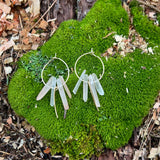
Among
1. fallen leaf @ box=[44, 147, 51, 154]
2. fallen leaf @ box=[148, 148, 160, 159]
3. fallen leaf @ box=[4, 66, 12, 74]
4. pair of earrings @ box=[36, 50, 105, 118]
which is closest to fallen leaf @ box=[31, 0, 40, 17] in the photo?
fallen leaf @ box=[4, 66, 12, 74]

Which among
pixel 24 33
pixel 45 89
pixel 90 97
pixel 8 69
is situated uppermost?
pixel 24 33

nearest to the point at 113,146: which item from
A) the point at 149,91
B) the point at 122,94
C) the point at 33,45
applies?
the point at 122,94

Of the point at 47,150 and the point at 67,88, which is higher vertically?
the point at 67,88

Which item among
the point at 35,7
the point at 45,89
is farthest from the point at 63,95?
the point at 35,7

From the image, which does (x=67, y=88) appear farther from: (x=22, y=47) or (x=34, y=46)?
(x=22, y=47)

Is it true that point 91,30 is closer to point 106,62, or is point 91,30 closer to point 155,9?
point 106,62

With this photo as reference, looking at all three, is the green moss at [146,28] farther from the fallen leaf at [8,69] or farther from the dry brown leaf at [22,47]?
the fallen leaf at [8,69]

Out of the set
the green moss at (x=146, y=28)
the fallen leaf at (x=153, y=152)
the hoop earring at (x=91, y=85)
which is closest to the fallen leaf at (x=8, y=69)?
the hoop earring at (x=91, y=85)

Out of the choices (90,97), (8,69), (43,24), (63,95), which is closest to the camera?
(63,95)
